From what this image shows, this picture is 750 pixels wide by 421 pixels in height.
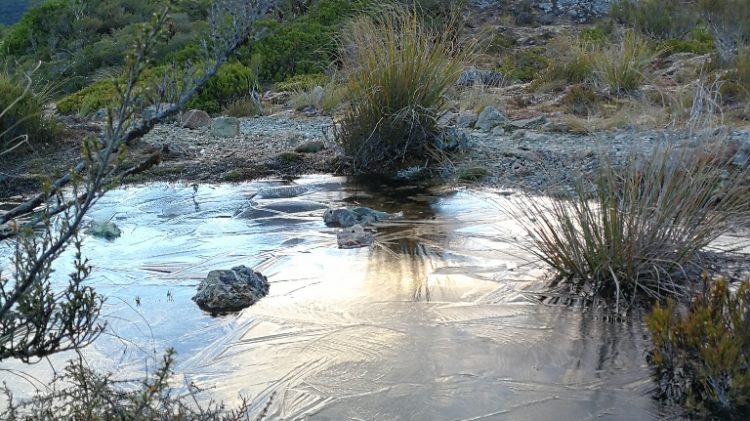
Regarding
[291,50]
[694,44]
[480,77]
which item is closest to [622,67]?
[480,77]

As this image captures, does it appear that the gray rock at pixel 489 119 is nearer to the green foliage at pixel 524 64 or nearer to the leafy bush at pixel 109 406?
the green foliage at pixel 524 64

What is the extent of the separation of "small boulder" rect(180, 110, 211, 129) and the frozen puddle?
201 inches

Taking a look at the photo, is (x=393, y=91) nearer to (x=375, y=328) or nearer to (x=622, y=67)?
(x=375, y=328)

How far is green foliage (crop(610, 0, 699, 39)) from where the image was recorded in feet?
59.1

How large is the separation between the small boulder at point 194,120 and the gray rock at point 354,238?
19.8 ft

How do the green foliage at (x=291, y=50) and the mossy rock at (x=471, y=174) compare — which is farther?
the green foliage at (x=291, y=50)

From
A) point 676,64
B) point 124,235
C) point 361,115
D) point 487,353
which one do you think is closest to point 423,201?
point 361,115

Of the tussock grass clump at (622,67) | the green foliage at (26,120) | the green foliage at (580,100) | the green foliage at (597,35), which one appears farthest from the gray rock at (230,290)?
the green foliage at (597,35)

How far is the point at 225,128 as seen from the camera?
35.0 ft

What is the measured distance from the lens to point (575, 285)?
4758 millimetres

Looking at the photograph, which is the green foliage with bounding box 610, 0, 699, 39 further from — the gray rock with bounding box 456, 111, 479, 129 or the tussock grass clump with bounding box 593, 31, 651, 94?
the gray rock with bounding box 456, 111, 479, 129

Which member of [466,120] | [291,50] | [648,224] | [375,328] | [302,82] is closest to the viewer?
[375,328]

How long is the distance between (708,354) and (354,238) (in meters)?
2.99

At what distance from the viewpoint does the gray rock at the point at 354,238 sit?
5836mm
